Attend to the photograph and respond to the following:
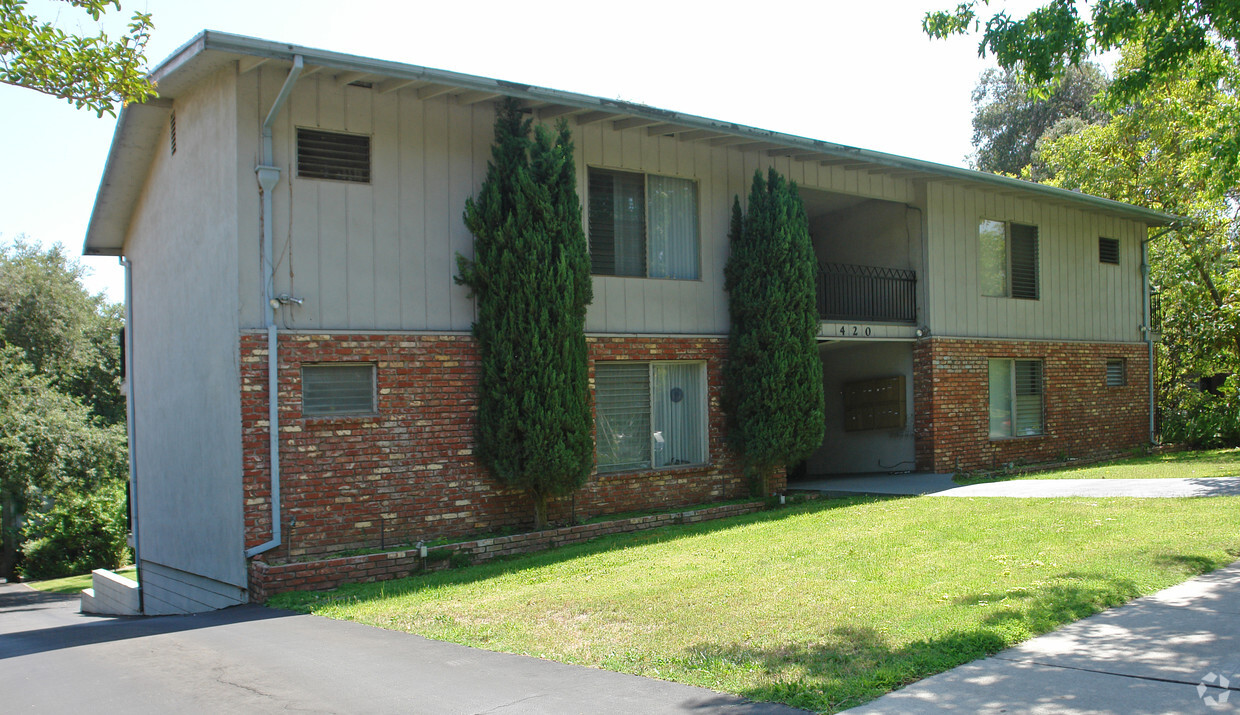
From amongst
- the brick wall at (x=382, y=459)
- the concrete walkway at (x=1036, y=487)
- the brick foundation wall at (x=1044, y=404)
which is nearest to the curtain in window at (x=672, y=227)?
the brick wall at (x=382, y=459)

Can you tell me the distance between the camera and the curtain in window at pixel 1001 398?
1647 centimetres

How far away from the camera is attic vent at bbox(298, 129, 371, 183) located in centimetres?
1031

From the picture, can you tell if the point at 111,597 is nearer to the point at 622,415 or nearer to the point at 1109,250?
the point at 622,415

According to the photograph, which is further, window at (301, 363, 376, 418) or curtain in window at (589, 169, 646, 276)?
curtain in window at (589, 169, 646, 276)

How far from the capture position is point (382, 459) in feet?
34.2

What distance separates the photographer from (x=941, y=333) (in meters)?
15.5

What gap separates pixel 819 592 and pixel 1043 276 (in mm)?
12518

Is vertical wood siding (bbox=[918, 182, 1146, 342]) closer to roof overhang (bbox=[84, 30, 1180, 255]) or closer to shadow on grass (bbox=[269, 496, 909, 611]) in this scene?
roof overhang (bbox=[84, 30, 1180, 255])

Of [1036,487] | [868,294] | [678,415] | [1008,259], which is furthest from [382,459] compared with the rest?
[1008,259]

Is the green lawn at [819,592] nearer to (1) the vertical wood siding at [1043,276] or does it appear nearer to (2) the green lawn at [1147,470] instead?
(2) the green lawn at [1147,470]

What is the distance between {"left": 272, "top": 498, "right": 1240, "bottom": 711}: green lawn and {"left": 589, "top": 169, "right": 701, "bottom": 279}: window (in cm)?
385

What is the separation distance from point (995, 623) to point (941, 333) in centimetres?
1036

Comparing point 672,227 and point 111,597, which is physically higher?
point 672,227

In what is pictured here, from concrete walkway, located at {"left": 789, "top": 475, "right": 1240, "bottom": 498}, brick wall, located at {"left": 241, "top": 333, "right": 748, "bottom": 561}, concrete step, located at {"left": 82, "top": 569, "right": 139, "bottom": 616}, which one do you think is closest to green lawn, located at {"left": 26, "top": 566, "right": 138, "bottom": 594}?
concrete step, located at {"left": 82, "top": 569, "right": 139, "bottom": 616}
